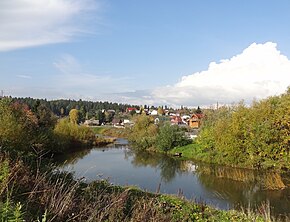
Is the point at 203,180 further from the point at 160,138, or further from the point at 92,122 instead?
the point at 92,122

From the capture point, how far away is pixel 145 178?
24109 mm

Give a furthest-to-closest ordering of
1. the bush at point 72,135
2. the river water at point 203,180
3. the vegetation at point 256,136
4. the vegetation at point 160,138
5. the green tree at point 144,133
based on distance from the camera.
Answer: the green tree at point 144,133 → the vegetation at point 160,138 → the bush at point 72,135 → the vegetation at point 256,136 → the river water at point 203,180

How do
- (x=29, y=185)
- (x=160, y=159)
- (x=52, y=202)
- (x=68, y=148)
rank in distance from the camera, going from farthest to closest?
1. (x=68, y=148)
2. (x=160, y=159)
3. (x=29, y=185)
4. (x=52, y=202)

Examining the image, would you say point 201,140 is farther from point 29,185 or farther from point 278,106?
point 29,185

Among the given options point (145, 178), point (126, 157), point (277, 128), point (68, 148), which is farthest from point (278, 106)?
point (68, 148)

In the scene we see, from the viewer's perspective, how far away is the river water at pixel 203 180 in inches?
707

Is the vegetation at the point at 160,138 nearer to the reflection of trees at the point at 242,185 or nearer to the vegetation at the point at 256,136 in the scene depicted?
the vegetation at the point at 256,136

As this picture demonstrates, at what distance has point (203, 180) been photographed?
78.6 feet

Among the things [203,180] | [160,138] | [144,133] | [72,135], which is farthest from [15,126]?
[144,133]

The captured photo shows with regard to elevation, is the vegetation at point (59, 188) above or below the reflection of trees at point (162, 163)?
above

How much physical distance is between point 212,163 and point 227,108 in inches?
310

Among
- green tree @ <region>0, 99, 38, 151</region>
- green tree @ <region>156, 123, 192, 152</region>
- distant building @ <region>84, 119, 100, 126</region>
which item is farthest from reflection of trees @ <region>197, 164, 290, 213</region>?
distant building @ <region>84, 119, 100, 126</region>

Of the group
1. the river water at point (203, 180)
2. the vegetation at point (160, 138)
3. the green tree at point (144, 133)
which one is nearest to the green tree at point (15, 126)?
the river water at point (203, 180)

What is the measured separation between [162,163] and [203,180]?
8.80 metres
